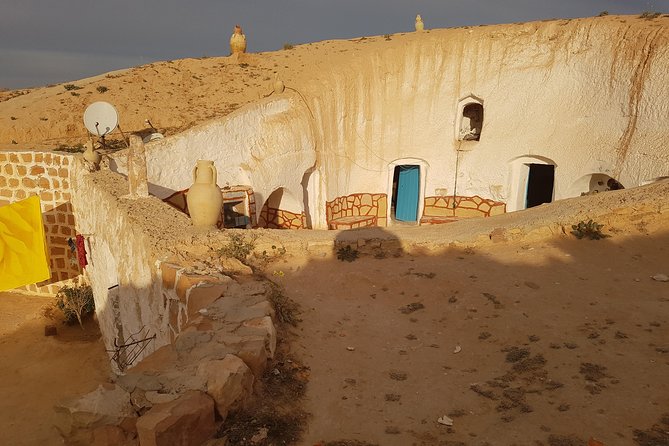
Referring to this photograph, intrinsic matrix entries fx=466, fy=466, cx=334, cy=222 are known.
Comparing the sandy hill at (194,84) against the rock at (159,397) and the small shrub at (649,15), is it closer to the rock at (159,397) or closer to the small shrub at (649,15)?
the small shrub at (649,15)

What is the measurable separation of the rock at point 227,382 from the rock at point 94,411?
0.54m

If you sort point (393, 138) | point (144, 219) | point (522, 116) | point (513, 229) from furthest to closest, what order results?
point (393, 138), point (522, 116), point (513, 229), point (144, 219)

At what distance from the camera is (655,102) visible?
41.8ft

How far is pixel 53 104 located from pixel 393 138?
38.3 ft

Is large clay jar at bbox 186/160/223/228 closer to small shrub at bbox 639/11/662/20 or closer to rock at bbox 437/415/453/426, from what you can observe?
rock at bbox 437/415/453/426

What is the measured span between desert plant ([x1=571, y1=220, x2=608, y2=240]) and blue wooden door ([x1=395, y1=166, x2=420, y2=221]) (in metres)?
9.57

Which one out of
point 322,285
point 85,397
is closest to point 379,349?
point 322,285

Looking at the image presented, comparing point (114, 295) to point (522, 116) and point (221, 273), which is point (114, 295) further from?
point (522, 116)

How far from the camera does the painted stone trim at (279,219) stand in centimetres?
1486

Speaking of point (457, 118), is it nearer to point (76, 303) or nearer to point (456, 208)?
point (456, 208)

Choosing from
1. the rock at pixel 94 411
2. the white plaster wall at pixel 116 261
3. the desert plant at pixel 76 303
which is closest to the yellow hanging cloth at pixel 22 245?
the white plaster wall at pixel 116 261

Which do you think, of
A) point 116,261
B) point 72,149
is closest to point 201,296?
point 116,261

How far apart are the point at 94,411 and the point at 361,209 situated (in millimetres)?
14262

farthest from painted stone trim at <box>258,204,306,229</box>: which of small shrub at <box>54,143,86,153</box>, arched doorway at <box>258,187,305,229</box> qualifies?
small shrub at <box>54,143,86,153</box>
